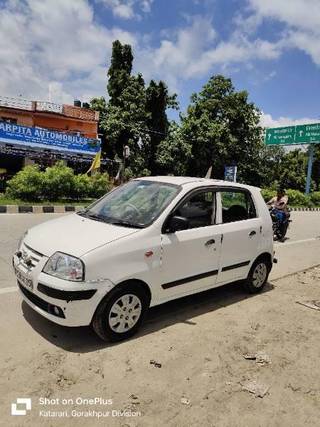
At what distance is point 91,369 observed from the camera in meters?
3.51

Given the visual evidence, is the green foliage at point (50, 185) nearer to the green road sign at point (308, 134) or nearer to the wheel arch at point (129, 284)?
the wheel arch at point (129, 284)

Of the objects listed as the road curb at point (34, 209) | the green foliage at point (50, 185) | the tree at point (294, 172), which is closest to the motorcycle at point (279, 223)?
the road curb at point (34, 209)

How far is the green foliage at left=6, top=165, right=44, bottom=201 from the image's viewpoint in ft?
52.5

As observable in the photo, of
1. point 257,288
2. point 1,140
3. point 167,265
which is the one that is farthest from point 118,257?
point 1,140

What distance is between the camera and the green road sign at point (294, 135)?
30.3 m

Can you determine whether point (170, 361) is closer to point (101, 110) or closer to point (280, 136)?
point (101, 110)

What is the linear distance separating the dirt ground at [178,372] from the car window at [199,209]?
118 centimetres

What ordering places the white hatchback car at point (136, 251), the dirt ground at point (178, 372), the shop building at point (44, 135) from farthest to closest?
the shop building at point (44, 135) → the white hatchback car at point (136, 251) → the dirt ground at point (178, 372)

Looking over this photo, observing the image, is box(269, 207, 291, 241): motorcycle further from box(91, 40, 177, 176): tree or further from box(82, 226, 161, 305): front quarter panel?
box(91, 40, 177, 176): tree

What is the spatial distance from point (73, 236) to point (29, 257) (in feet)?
1.64

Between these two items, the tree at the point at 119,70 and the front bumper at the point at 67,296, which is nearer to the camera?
the front bumper at the point at 67,296

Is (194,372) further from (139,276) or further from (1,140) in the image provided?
(1,140)

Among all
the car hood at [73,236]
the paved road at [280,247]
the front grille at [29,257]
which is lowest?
the paved road at [280,247]

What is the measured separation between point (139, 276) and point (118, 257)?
1.12 feet
